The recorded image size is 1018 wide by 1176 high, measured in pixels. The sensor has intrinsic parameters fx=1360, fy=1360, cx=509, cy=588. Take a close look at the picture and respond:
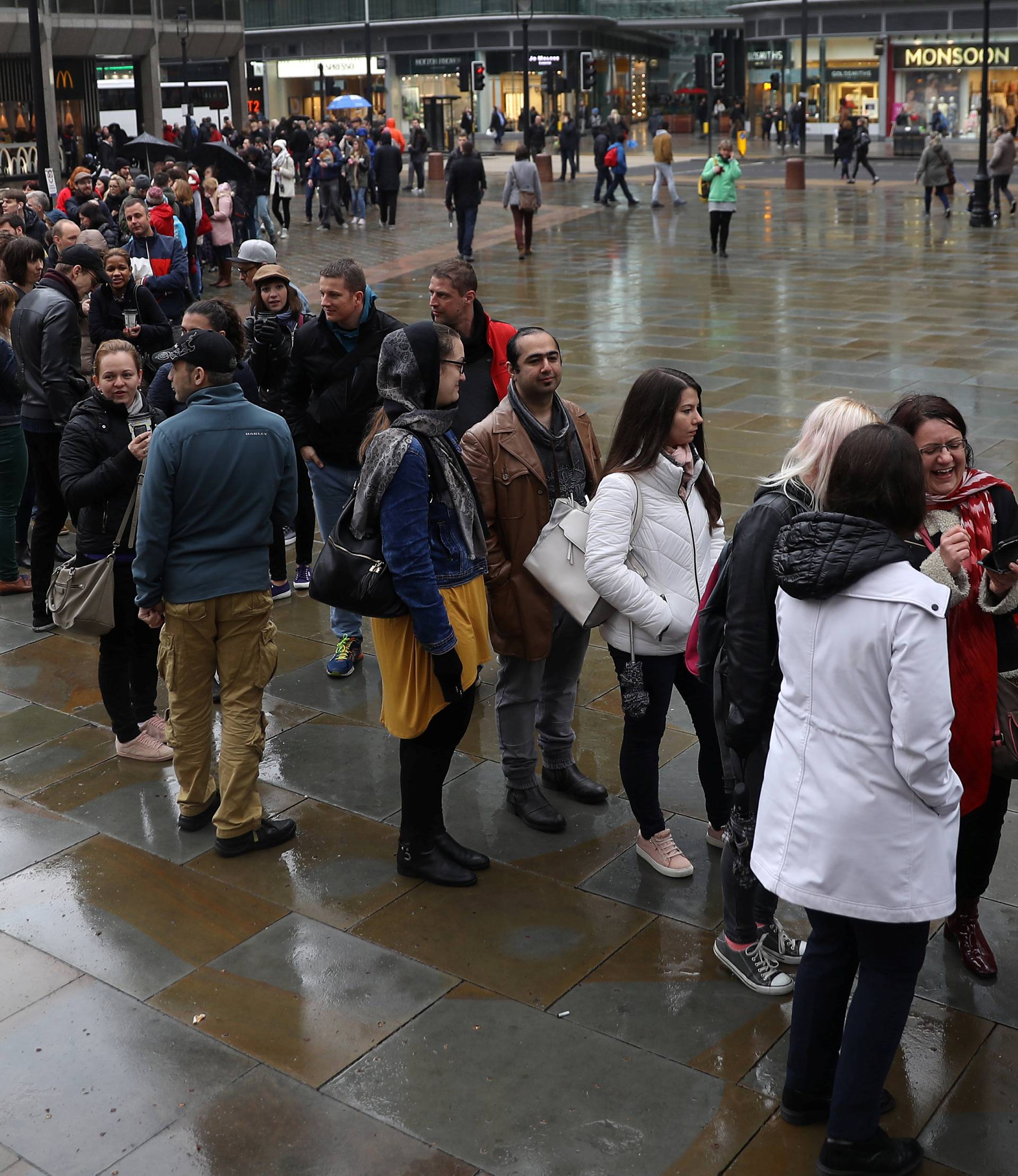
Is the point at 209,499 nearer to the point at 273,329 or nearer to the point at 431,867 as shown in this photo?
the point at 431,867

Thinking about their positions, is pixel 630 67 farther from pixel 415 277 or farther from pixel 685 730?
pixel 685 730

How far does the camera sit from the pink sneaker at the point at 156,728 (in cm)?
584

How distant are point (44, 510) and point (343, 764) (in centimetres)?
265

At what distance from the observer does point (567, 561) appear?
4.64 m

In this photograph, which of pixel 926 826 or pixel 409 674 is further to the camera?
pixel 409 674

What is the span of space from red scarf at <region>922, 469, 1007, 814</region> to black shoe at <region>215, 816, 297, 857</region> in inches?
95.5

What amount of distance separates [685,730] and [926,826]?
9.63ft

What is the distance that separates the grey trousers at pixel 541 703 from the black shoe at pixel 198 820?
3.68 ft

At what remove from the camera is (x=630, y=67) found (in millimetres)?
71062

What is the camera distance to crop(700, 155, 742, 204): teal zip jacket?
20172 millimetres

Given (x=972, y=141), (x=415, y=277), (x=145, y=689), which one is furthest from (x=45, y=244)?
(x=972, y=141)

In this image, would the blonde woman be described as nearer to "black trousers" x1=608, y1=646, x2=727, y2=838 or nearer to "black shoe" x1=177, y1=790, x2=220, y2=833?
"black trousers" x1=608, y1=646, x2=727, y2=838

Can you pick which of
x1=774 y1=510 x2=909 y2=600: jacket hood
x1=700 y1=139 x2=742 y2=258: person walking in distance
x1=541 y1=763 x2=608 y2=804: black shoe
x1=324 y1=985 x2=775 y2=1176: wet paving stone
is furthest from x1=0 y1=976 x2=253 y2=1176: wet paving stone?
x1=700 y1=139 x2=742 y2=258: person walking in distance

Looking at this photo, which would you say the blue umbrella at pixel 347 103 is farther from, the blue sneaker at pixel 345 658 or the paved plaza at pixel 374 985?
the blue sneaker at pixel 345 658
